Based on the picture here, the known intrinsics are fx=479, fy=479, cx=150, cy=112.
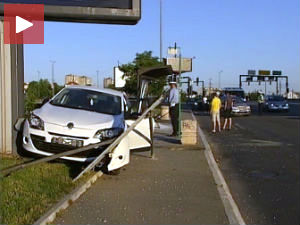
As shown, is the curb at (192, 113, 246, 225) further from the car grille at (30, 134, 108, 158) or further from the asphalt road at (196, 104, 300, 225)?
the car grille at (30, 134, 108, 158)

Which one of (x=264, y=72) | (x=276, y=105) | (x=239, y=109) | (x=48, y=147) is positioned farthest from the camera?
(x=264, y=72)

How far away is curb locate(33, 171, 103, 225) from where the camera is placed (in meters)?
5.28

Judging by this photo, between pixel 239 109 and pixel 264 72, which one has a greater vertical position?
pixel 264 72

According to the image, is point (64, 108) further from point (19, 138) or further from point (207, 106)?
point (207, 106)

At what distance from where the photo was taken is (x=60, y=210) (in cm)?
579

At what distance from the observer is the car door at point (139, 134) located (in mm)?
9438

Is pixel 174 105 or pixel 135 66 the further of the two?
pixel 135 66

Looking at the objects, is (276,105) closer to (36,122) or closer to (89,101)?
(89,101)

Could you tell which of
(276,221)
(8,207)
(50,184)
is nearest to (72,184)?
(50,184)

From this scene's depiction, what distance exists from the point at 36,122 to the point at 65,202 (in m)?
2.77

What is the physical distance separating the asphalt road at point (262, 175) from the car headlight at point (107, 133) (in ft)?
7.38

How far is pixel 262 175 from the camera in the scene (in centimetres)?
960

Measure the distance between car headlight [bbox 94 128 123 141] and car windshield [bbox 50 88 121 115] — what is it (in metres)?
0.95

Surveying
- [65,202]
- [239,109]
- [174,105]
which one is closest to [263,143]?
[174,105]
